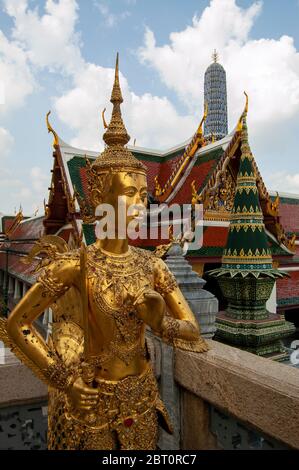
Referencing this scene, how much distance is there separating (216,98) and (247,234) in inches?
1610

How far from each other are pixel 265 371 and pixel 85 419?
1060 millimetres

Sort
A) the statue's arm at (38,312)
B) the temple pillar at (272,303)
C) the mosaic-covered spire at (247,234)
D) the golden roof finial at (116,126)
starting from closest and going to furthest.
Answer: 1. the statue's arm at (38,312)
2. the golden roof finial at (116,126)
3. the mosaic-covered spire at (247,234)
4. the temple pillar at (272,303)

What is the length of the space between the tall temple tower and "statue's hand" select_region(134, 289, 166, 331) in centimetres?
4101

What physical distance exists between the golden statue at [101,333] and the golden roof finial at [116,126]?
12 centimetres

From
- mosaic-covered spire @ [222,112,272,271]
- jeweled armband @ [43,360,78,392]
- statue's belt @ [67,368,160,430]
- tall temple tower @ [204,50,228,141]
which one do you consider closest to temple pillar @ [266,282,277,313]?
mosaic-covered spire @ [222,112,272,271]

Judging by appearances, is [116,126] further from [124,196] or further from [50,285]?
[50,285]

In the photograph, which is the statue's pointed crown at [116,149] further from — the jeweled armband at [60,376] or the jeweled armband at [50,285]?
the jeweled armband at [60,376]

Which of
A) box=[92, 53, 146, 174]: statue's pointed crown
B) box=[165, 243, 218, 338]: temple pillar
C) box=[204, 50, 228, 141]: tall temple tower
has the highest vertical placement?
box=[204, 50, 228, 141]: tall temple tower

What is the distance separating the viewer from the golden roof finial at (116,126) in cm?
217

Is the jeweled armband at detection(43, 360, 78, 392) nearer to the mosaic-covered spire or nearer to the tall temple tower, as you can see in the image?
the mosaic-covered spire

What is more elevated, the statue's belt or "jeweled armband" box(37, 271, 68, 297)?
"jeweled armband" box(37, 271, 68, 297)

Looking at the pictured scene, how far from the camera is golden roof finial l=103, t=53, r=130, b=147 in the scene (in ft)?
7.13

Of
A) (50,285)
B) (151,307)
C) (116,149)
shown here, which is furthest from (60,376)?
(116,149)

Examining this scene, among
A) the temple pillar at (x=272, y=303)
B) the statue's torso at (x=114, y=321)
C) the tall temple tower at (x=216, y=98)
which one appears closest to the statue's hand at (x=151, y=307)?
the statue's torso at (x=114, y=321)
